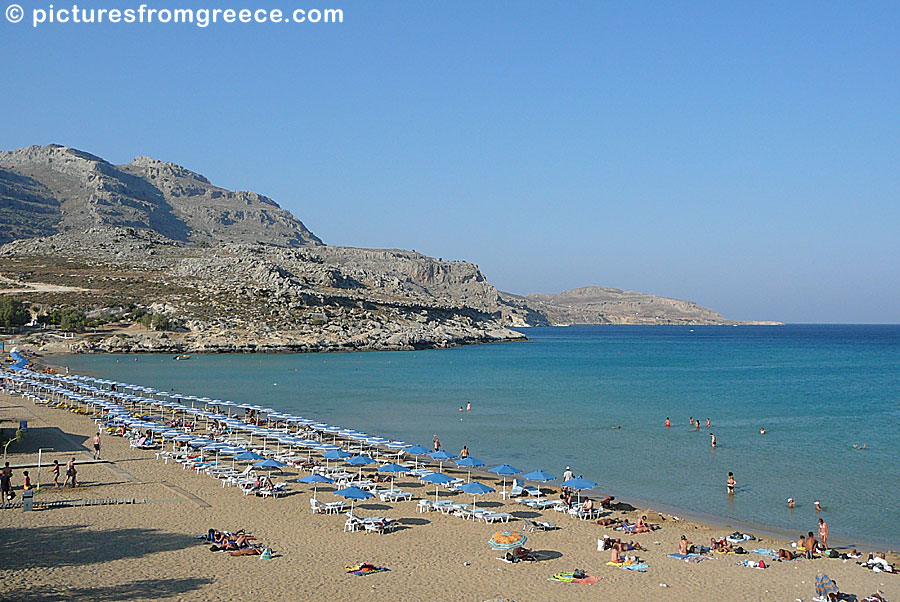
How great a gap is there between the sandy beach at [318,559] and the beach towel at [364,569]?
197 millimetres

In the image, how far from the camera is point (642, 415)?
44.1 metres

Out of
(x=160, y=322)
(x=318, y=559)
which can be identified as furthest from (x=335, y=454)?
(x=160, y=322)

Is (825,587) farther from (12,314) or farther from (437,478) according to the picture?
(12,314)

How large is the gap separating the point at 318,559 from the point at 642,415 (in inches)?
1233

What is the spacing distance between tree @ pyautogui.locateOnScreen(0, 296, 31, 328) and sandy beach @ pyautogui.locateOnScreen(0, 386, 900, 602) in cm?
7378

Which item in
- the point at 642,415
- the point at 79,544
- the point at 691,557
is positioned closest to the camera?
the point at 79,544

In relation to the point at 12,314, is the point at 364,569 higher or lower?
lower

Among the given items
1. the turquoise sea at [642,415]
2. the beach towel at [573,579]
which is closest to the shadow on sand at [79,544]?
the beach towel at [573,579]

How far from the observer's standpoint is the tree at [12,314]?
85312 millimetres


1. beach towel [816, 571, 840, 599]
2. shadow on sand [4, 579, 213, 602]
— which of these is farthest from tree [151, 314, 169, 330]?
beach towel [816, 571, 840, 599]

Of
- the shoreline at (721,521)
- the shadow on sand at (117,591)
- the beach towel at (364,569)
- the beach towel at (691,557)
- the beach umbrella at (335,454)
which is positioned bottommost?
the shoreline at (721,521)

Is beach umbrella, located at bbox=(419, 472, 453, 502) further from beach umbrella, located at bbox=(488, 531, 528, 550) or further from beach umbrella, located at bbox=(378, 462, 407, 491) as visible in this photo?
beach umbrella, located at bbox=(488, 531, 528, 550)

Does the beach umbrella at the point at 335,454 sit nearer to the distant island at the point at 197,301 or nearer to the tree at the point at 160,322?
the distant island at the point at 197,301

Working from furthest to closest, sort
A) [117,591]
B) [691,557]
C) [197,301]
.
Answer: [197,301], [691,557], [117,591]
